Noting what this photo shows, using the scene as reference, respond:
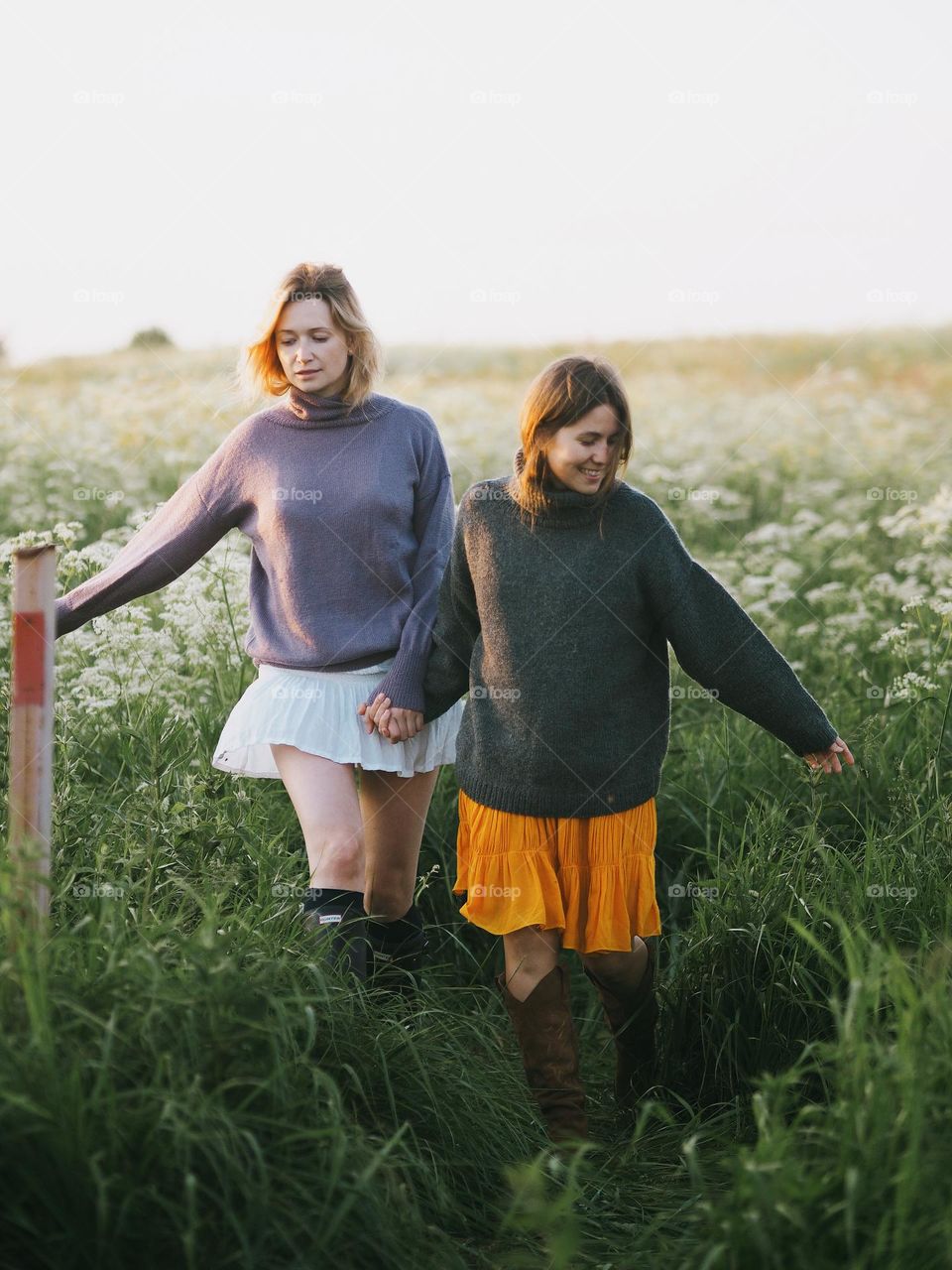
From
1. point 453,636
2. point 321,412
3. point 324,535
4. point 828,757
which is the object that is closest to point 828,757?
point 828,757

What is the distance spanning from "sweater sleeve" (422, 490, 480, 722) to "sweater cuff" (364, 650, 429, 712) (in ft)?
0.09

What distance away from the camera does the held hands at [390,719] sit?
3.34m

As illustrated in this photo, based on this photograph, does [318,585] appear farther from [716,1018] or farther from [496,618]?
[716,1018]

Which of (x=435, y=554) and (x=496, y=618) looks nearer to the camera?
(x=496, y=618)

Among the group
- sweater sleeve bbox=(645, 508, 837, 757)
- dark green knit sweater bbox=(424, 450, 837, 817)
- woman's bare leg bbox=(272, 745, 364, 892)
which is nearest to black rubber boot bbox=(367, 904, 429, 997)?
woman's bare leg bbox=(272, 745, 364, 892)

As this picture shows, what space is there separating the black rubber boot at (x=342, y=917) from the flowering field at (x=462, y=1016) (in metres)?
0.10

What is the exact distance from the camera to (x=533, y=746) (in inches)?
123

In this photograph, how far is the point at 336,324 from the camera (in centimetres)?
340

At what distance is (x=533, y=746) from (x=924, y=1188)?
1.33m

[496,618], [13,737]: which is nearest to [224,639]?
[496,618]

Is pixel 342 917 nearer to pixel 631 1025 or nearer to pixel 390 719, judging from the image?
pixel 390 719

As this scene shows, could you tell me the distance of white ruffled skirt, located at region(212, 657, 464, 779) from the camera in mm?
3334

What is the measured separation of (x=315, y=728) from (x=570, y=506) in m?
0.79

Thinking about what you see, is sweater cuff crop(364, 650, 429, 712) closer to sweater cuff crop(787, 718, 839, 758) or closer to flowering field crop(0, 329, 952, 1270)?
flowering field crop(0, 329, 952, 1270)
